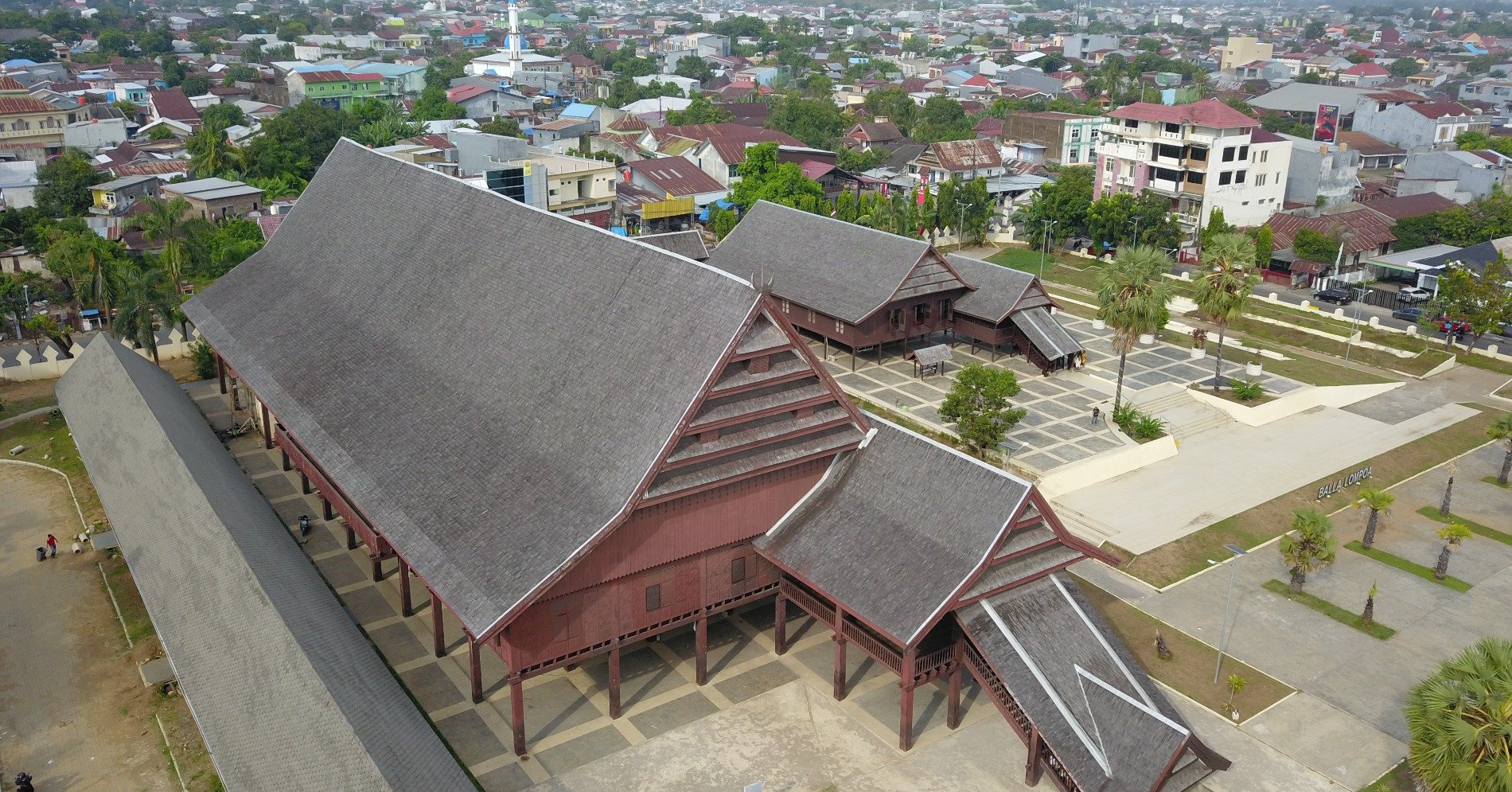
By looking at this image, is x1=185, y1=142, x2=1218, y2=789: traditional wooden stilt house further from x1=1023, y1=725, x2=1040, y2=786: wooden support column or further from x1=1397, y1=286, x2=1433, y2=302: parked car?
x1=1397, y1=286, x2=1433, y2=302: parked car

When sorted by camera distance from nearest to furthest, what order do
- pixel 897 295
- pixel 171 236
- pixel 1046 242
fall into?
pixel 897 295
pixel 171 236
pixel 1046 242

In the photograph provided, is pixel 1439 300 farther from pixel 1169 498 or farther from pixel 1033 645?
pixel 1033 645

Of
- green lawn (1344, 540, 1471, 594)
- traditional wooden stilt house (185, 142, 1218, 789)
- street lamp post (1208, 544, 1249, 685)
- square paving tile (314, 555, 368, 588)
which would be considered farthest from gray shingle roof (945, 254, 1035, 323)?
square paving tile (314, 555, 368, 588)

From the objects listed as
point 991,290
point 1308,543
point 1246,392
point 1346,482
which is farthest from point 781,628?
point 1246,392

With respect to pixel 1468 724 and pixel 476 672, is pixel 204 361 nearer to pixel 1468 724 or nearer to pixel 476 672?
pixel 476 672

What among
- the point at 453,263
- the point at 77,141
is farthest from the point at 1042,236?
the point at 77,141
